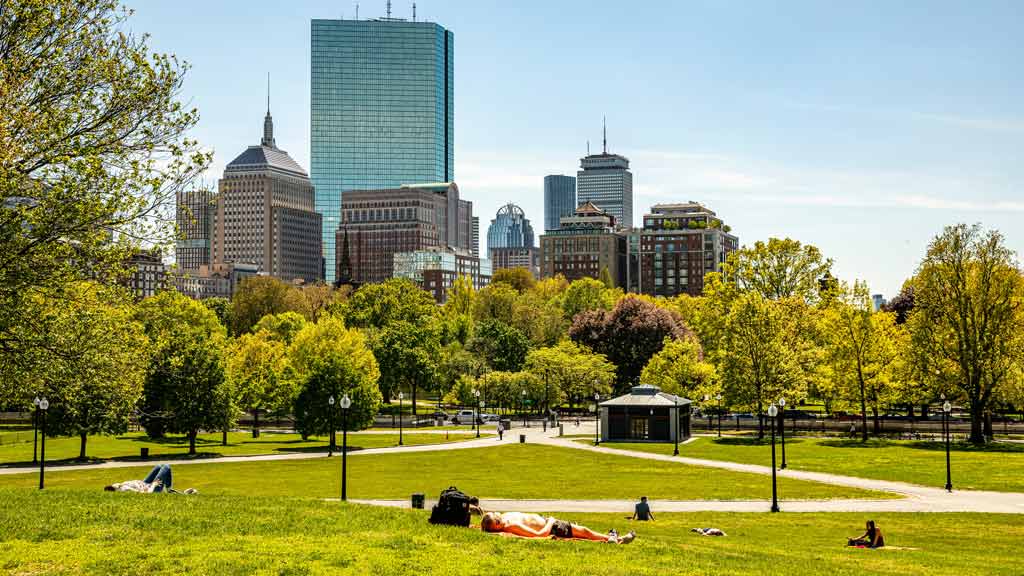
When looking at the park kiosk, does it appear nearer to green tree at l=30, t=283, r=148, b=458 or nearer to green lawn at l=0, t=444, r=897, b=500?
green lawn at l=0, t=444, r=897, b=500

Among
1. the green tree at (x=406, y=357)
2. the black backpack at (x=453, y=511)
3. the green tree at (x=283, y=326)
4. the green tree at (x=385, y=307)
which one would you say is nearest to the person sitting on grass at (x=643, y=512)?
the black backpack at (x=453, y=511)

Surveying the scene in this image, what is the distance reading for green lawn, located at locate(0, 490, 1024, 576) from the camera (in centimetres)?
1884

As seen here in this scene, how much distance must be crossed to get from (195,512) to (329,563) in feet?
23.4

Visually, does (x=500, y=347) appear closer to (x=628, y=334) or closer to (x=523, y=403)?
(x=523, y=403)

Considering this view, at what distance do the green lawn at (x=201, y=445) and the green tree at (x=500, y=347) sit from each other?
31.7 metres

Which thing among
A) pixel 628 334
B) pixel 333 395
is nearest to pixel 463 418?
pixel 628 334

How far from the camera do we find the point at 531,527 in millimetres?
23594

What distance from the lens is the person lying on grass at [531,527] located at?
23.4m

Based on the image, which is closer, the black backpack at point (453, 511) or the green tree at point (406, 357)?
the black backpack at point (453, 511)

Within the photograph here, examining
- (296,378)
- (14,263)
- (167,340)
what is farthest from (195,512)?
(296,378)

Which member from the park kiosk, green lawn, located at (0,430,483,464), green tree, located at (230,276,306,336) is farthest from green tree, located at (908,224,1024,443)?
green tree, located at (230,276,306,336)

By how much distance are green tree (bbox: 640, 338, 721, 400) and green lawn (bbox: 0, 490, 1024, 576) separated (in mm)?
62078

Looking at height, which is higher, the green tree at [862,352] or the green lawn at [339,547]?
the green tree at [862,352]

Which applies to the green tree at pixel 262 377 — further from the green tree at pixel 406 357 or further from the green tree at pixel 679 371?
the green tree at pixel 679 371
